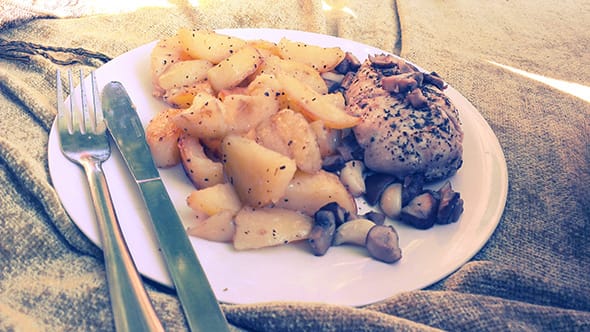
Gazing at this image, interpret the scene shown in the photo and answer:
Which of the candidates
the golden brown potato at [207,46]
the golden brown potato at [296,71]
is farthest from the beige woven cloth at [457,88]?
the golden brown potato at [296,71]

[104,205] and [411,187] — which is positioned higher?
[104,205]

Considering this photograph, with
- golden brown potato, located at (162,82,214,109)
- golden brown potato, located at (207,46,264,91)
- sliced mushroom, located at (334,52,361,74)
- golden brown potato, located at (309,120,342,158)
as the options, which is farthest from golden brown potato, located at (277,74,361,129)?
sliced mushroom, located at (334,52,361,74)

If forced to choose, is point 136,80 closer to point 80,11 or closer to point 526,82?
point 80,11

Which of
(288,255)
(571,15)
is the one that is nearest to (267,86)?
(288,255)

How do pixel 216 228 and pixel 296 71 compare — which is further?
pixel 296 71

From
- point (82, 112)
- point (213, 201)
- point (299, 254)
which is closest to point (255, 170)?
point (213, 201)

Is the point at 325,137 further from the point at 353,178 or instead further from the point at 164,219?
the point at 164,219

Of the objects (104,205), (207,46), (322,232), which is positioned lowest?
(322,232)

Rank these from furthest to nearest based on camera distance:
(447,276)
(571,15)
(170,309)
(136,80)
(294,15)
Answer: (571,15), (294,15), (136,80), (447,276), (170,309)
